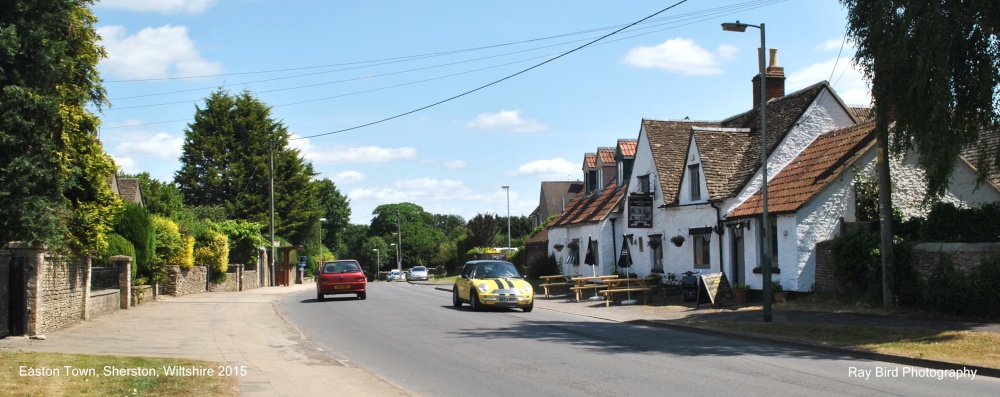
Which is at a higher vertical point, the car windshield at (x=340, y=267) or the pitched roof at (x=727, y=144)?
the pitched roof at (x=727, y=144)

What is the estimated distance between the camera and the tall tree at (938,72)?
1584 cm

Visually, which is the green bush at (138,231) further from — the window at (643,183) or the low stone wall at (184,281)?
the window at (643,183)

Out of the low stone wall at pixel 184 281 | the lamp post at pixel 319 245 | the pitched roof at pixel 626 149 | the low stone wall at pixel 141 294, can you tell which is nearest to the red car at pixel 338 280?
the low stone wall at pixel 184 281

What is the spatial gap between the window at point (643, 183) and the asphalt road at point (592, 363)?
1443 centimetres

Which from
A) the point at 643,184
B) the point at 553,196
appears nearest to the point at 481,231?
the point at 553,196

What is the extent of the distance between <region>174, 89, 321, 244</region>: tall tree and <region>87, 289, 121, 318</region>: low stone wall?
1463 inches

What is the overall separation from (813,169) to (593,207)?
51.8 feet

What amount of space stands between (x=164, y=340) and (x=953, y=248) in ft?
54.8

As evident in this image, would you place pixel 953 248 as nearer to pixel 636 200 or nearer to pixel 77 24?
pixel 636 200

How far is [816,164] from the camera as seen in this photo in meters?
25.1

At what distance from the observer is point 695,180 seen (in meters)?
29.4

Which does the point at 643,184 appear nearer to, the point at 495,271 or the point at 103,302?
the point at 495,271

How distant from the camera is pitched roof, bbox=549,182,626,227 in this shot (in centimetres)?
3734

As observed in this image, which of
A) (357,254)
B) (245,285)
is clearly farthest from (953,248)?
(357,254)
